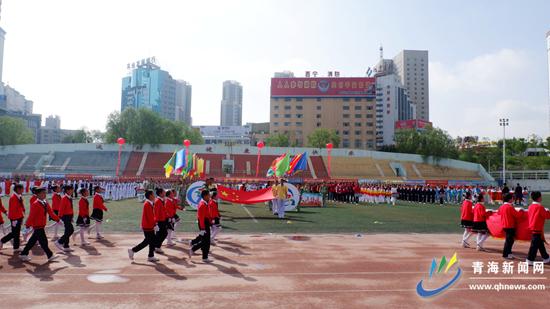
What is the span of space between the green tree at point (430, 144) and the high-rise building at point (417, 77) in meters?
Result: 101

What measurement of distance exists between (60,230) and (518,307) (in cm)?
1520

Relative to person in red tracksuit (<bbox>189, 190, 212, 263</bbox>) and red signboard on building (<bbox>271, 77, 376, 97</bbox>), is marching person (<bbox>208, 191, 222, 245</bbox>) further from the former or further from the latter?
red signboard on building (<bbox>271, 77, 376, 97</bbox>)

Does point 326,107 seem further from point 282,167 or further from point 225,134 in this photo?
point 282,167

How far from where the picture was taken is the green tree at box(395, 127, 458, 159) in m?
74.7

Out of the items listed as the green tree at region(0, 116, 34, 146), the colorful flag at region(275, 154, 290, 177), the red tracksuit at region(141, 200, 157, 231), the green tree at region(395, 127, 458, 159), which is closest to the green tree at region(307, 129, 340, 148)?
the green tree at region(395, 127, 458, 159)

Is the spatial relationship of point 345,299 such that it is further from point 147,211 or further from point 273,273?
point 147,211

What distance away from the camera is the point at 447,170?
71.6 m

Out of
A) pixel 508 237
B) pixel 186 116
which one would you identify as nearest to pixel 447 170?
pixel 508 237

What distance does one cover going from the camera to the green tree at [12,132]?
72688mm

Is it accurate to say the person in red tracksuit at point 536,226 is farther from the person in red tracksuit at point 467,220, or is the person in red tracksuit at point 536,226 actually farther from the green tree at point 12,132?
the green tree at point 12,132

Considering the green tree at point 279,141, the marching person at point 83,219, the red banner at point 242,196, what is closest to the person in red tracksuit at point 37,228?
the marching person at point 83,219

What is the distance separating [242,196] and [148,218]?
36.4ft

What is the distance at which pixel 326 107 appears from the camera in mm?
108500

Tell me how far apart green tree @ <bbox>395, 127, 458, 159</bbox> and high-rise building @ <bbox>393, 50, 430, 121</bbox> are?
332 feet
